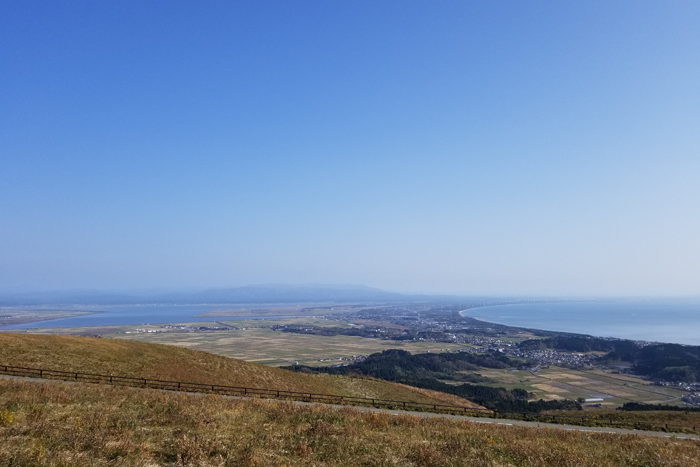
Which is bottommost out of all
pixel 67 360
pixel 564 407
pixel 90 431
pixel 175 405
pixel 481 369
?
pixel 481 369

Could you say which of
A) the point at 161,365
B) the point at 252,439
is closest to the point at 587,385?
the point at 161,365

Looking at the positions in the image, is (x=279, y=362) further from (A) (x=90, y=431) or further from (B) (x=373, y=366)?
(A) (x=90, y=431)

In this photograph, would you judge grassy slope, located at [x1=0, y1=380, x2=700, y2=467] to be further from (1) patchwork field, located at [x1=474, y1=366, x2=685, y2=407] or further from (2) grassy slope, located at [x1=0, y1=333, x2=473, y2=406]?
(1) patchwork field, located at [x1=474, y1=366, x2=685, y2=407]

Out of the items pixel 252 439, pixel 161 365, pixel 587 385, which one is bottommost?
pixel 587 385

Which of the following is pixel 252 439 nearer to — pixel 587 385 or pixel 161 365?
pixel 161 365

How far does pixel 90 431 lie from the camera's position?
47.3ft

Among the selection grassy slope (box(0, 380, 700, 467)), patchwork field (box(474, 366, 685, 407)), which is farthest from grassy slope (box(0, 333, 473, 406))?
patchwork field (box(474, 366, 685, 407))

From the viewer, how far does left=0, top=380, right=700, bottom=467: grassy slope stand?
12508mm

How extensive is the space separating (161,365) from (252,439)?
3713 cm

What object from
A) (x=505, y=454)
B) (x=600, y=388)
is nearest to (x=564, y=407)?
(x=600, y=388)

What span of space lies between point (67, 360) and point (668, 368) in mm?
169885

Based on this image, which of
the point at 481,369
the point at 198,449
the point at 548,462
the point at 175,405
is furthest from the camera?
the point at 481,369

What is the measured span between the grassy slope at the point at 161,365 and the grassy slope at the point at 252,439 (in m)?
19.6

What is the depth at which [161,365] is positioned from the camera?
46344 mm
